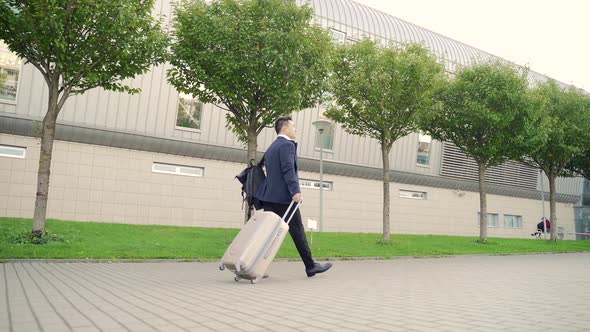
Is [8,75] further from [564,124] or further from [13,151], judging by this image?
[564,124]

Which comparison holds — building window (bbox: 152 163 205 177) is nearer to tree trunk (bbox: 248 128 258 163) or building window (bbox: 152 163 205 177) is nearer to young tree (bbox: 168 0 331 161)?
young tree (bbox: 168 0 331 161)

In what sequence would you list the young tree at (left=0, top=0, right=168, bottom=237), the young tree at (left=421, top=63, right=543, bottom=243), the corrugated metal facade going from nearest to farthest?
the young tree at (left=0, top=0, right=168, bottom=237), the corrugated metal facade, the young tree at (left=421, top=63, right=543, bottom=243)

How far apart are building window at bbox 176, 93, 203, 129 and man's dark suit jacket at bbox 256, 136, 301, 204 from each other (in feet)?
48.5

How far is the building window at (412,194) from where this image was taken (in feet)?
98.9

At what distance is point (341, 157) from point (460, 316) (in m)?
22.5

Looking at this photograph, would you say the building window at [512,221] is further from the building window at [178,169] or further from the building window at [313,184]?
the building window at [178,169]

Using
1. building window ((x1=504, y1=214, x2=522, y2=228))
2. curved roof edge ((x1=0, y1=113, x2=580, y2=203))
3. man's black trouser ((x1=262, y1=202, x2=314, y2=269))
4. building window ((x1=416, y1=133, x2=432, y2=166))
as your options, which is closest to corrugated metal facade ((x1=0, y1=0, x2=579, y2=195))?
curved roof edge ((x1=0, y1=113, x2=580, y2=203))

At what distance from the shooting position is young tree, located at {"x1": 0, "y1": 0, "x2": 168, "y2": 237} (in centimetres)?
1092

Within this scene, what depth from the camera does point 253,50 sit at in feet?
44.7

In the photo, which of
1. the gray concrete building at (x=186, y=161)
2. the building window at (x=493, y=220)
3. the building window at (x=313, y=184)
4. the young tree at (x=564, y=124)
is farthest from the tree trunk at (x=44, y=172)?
the building window at (x=493, y=220)

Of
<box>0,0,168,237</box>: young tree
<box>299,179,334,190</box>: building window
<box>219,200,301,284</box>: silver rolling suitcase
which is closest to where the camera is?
<box>219,200,301,284</box>: silver rolling suitcase

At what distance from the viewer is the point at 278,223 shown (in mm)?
6984

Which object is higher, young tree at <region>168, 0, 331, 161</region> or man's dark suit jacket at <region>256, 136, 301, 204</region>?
young tree at <region>168, 0, 331, 161</region>

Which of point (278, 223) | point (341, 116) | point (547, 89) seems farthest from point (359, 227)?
point (278, 223)
